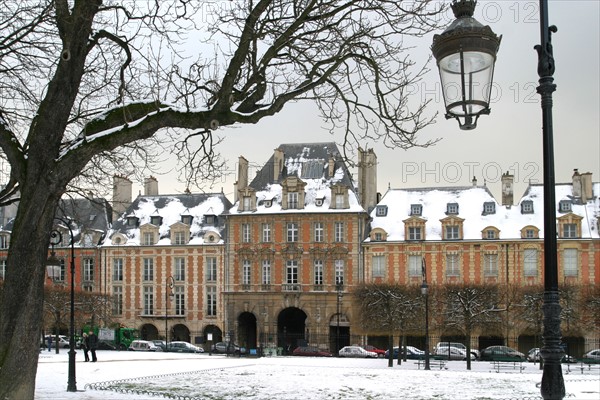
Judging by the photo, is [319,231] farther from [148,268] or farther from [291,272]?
[148,268]

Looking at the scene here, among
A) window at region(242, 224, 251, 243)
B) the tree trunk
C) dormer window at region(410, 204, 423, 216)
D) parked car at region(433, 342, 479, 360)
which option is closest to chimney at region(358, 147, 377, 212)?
dormer window at region(410, 204, 423, 216)

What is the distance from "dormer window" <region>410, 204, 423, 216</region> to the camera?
5166 cm

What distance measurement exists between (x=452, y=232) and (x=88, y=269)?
88.8 ft

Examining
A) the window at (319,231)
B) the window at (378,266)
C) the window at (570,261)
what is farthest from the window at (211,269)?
the window at (570,261)

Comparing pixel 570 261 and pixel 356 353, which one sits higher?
pixel 570 261

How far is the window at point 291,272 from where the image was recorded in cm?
5284

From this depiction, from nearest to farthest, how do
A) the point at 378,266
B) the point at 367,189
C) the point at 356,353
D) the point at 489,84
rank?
1. the point at 489,84
2. the point at 356,353
3. the point at 378,266
4. the point at 367,189

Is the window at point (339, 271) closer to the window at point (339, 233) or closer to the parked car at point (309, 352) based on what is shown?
the window at point (339, 233)

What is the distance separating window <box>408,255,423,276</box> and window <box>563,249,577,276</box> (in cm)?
905

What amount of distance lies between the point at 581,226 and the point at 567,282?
381 centimetres

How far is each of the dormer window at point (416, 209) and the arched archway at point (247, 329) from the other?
44.6 feet

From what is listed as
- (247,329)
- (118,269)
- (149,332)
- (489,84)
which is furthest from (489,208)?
(489,84)

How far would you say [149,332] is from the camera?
56.6 m

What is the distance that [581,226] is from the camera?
1890 inches
